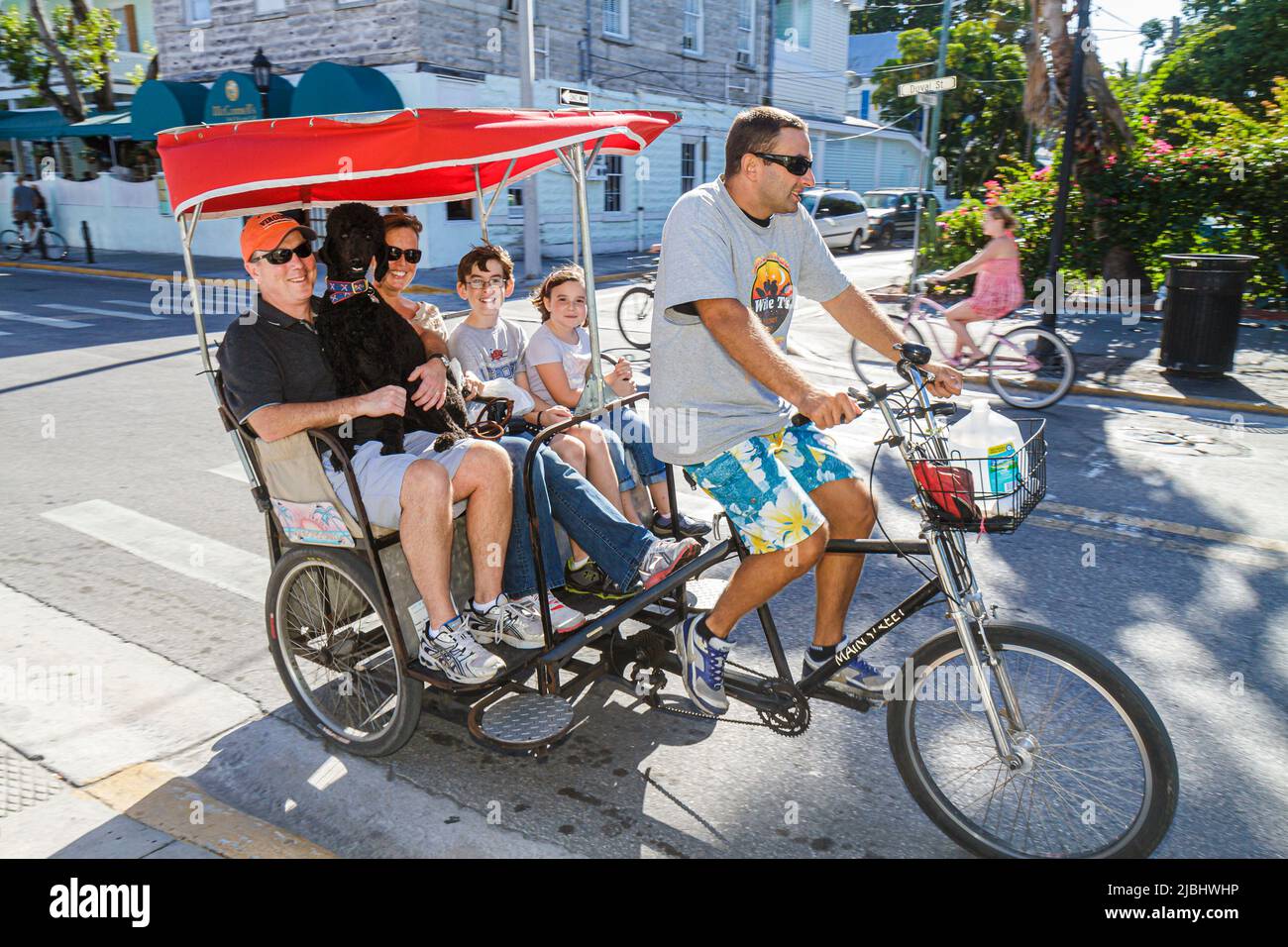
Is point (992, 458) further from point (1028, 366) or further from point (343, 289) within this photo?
point (1028, 366)

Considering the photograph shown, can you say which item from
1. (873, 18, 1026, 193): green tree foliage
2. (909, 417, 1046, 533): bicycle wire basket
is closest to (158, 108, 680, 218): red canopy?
(909, 417, 1046, 533): bicycle wire basket

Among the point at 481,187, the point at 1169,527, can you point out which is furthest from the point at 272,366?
the point at 1169,527

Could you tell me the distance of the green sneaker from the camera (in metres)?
3.54

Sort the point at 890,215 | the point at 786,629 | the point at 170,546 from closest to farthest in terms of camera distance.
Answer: the point at 786,629
the point at 170,546
the point at 890,215

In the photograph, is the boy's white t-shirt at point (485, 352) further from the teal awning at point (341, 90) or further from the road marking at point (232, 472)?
the teal awning at point (341, 90)

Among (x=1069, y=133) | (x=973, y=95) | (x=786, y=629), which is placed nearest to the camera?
(x=786, y=629)

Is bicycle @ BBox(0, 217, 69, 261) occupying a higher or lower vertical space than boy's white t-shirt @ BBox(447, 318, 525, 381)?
lower

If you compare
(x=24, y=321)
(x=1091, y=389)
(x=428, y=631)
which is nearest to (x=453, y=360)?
(x=428, y=631)

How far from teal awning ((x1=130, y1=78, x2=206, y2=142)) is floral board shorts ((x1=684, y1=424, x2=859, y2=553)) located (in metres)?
20.7

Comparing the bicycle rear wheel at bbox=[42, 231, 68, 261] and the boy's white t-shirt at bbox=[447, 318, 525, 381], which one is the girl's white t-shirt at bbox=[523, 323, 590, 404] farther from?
the bicycle rear wheel at bbox=[42, 231, 68, 261]

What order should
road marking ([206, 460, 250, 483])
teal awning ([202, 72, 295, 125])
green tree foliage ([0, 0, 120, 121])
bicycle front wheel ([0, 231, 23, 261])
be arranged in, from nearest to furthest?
1. road marking ([206, 460, 250, 483])
2. teal awning ([202, 72, 295, 125])
3. bicycle front wheel ([0, 231, 23, 261])
4. green tree foliage ([0, 0, 120, 121])

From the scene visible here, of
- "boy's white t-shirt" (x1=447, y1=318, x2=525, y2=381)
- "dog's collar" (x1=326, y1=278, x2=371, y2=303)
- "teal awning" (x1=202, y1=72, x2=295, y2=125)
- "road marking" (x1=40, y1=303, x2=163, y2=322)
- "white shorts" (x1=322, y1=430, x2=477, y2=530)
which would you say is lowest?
"road marking" (x1=40, y1=303, x2=163, y2=322)

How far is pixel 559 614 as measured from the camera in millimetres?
3287

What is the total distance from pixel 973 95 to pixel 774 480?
36464 mm
